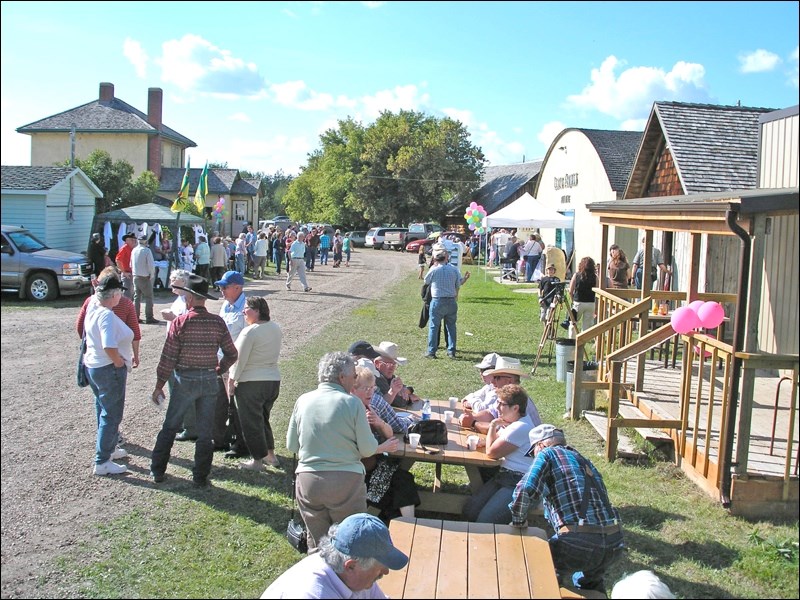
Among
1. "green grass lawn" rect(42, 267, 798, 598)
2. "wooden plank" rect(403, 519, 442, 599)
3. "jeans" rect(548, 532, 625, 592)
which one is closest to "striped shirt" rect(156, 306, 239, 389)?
"green grass lawn" rect(42, 267, 798, 598)

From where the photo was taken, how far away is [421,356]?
12.3 metres

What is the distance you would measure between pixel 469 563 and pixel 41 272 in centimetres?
1523

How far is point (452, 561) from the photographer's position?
3.90 metres

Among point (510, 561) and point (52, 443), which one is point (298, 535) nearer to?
point (510, 561)

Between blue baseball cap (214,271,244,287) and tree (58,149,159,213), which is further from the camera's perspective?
tree (58,149,159,213)

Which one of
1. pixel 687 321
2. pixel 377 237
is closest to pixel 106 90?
pixel 687 321

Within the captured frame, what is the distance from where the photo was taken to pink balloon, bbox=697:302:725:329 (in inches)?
249

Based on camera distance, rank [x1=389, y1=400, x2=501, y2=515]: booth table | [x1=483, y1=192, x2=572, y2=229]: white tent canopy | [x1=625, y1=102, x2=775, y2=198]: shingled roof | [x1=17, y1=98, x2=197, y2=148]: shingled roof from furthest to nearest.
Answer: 1. [x1=483, y1=192, x2=572, y2=229]: white tent canopy
2. [x1=625, y1=102, x2=775, y2=198]: shingled roof
3. [x1=17, y1=98, x2=197, y2=148]: shingled roof
4. [x1=389, y1=400, x2=501, y2=515]: booth table

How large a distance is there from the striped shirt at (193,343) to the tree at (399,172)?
4776cm

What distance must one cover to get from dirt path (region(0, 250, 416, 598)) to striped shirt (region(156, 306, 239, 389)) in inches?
40.7

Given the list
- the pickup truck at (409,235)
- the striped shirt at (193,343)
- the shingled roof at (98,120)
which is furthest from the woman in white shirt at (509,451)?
the pickup truck at (409,235)

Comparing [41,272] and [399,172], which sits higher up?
[399,172]

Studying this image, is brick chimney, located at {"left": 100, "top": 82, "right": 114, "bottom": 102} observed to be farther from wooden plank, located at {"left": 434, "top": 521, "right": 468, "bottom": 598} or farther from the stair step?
the stair step

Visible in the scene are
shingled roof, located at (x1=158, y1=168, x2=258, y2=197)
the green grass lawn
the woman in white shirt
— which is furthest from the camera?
shingled roof, located at (x1=158, y1=168, x2=258, y2=197)
